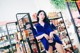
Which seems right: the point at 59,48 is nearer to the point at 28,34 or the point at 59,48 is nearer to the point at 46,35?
the point at 46,35

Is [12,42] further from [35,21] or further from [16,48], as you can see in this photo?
[35,21]

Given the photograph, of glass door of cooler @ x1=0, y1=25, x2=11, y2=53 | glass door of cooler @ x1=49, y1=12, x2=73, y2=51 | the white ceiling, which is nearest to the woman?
glass door of cooler @ x1=49, y1=12, x2=73, y2=51

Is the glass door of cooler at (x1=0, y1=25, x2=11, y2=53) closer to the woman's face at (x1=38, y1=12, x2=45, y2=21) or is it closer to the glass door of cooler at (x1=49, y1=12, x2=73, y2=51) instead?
the woman's face at (x1=38, y1=12, x2=45, y2=21)

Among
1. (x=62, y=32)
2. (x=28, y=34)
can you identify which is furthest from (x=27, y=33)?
(x=62, y=32)

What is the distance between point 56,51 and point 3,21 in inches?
39.8

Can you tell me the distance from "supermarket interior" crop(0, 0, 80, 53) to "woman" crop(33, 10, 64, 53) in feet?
0.21

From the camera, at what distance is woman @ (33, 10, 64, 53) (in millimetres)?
2373

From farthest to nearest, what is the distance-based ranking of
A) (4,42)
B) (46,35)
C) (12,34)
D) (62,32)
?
(62,32)
(46,35)
(12,34)
(4,42)

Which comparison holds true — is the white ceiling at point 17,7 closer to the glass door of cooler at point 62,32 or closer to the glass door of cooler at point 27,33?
the glass door of cooler at point 27,33

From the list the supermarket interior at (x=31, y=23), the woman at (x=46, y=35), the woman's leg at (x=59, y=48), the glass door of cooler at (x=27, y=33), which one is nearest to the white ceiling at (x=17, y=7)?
the supermarket interior at (x=31, y=23)

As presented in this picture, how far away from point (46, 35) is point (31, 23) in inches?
12.8

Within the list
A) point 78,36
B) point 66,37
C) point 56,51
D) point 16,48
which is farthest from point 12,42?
point 78,36

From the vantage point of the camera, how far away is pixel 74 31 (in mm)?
2639

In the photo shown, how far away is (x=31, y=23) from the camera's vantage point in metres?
2.35
